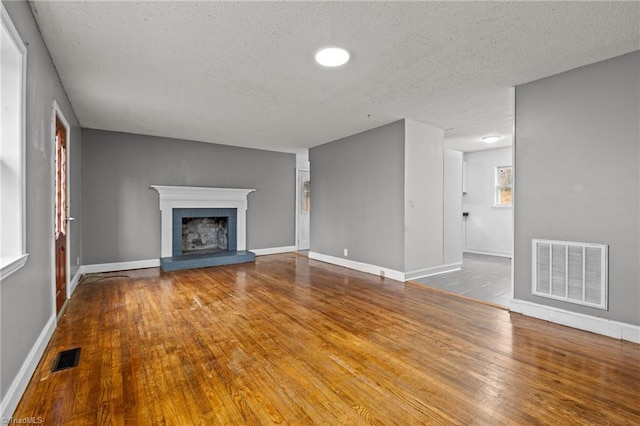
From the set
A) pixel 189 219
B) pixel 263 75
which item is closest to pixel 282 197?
pixel 189 219

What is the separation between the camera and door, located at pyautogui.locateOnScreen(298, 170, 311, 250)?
7.80 metres

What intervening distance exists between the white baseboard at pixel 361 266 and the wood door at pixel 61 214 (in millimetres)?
4032

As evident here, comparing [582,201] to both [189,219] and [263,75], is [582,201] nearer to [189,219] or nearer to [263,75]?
[263,75]

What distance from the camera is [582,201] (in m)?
2.86

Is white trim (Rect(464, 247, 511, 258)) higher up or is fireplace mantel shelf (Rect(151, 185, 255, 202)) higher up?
fireplace mantel shelf (Rect(151, 185, 255, 202))

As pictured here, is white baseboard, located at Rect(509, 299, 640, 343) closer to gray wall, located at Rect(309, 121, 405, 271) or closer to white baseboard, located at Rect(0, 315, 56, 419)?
gray wall, located at Rect(309, 121, 405, 271)

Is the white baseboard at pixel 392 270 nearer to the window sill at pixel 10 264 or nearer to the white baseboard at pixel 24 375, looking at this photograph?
the white baseboard at pixel 24 375

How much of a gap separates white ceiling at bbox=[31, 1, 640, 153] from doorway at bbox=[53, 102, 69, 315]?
0.52 m

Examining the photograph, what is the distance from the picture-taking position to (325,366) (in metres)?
2.17

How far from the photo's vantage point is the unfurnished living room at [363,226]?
1.84m

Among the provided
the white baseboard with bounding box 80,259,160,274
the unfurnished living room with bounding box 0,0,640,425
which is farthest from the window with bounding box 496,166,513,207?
the white baseboard with bounding box 80,259,160,274

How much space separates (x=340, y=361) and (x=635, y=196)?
2.79 metres

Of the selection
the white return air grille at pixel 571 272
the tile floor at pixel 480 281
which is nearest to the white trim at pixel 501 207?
the tile floor at pixel 480 281

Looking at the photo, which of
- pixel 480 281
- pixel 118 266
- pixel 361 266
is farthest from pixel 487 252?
pixel 118 266
